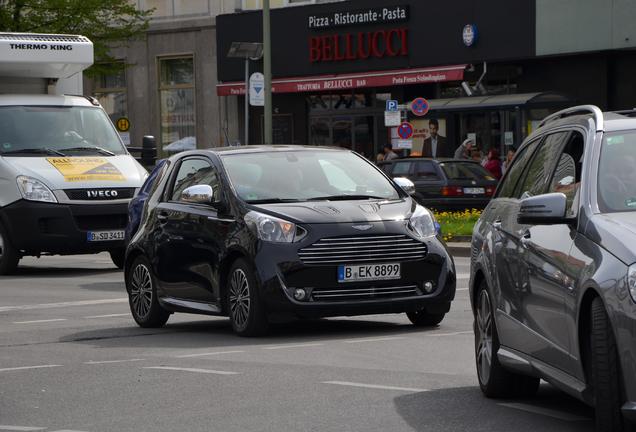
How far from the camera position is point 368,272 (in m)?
12.1

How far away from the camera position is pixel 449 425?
307 inches

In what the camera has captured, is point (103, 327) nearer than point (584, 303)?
No

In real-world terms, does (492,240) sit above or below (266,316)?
above

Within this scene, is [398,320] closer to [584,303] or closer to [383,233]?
[383,233]

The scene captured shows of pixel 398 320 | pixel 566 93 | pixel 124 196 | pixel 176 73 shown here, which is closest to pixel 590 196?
pixel 398 320

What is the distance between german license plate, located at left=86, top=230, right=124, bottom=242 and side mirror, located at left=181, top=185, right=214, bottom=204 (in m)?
8.17

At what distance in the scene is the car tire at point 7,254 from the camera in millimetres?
21281

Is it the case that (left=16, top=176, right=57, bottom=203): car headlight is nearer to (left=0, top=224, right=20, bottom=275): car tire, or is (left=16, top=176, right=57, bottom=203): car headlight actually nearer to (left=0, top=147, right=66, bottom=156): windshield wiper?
(left=0, top=147, right=66, bottom=156): windshield wiper

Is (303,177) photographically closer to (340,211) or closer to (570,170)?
(340,211)

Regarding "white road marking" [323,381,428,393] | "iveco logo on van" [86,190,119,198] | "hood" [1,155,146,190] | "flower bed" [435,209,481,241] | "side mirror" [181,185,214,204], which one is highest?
"side mirror" [181,185,214,204]

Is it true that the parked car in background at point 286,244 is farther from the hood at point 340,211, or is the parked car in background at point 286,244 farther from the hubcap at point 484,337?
the hubcap at point 484,337

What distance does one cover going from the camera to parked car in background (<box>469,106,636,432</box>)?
251 inches

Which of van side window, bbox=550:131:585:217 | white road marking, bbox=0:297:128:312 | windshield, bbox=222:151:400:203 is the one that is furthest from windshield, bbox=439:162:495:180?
van side window, bbox=550:131:585:217

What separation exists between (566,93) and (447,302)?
90.2 feet
